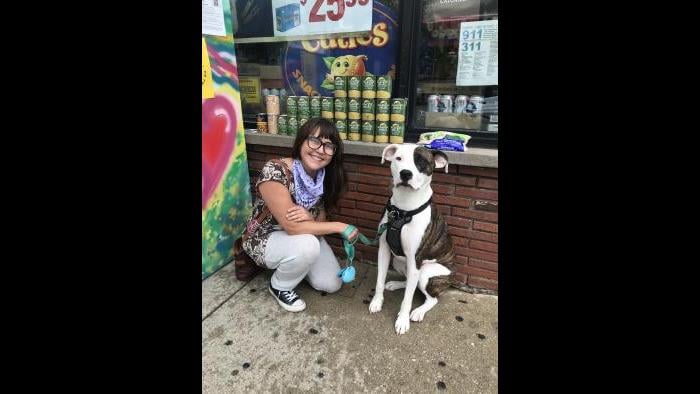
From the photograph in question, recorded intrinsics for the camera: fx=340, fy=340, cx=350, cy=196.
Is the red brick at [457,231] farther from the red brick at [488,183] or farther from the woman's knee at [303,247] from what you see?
the woman's knee at [303,247]

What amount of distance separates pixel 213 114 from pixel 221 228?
1.04 metres

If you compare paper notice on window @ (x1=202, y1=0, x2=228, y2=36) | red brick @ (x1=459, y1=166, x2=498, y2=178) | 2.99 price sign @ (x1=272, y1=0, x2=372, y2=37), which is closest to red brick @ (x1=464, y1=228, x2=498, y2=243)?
red brick @ (x1=459, y1=166, x2=498, y2=178)

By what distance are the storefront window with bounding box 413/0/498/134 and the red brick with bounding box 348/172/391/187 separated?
613 mm

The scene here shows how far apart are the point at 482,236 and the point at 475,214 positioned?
0.68 ft

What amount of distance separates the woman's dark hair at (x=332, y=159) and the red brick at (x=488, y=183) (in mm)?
1107

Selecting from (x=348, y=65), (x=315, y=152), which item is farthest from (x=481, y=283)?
(x=348, y=65)

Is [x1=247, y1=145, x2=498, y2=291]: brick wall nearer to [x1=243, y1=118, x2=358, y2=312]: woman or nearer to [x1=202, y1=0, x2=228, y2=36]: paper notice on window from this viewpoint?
[x1=243, y1=118, x2=358, y2=312]: woman

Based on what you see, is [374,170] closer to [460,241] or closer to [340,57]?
[460,241]

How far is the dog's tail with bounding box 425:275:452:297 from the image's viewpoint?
103 inches

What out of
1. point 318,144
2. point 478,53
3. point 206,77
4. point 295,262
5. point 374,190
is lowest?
point 295,262

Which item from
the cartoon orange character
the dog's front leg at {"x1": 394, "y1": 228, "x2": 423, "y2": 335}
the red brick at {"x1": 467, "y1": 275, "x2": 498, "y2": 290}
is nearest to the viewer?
the dog's front leg at {"x1": 394, "y1": 228, "x2": 423, "y2": 335}

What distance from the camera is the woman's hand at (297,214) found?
2.52 metres

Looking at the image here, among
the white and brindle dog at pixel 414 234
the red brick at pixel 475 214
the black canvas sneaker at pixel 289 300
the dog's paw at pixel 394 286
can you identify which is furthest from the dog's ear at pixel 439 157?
the black canvas sneaker at pixel 289 300

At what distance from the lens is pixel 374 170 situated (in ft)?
10.1
